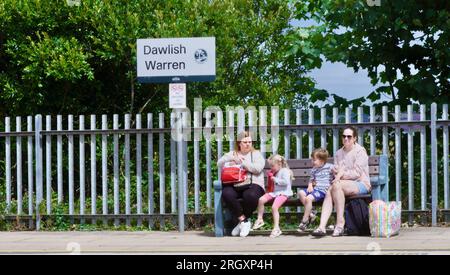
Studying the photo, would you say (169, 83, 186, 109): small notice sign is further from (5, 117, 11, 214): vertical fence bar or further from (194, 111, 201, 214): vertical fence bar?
(5, 117, 11, 214): vertical fence bar

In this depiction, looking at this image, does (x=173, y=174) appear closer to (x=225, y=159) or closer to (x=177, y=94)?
(x=177, y=94)

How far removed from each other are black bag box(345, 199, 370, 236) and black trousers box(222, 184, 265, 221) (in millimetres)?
1279

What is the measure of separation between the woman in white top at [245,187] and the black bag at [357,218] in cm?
129

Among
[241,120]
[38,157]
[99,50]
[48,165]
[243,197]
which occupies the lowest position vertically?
[243,197]

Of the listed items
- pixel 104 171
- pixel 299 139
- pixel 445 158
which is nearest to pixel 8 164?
pixel 104 171

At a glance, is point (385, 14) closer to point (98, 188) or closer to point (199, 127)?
point (199, 127)

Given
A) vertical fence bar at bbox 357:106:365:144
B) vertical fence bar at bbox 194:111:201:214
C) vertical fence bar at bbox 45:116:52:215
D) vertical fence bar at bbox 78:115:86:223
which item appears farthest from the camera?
vertical fence bar at bbox 45:116:52:215

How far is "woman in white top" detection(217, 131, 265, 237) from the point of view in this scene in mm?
13008

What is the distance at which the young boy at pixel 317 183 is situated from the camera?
1277 centimetres

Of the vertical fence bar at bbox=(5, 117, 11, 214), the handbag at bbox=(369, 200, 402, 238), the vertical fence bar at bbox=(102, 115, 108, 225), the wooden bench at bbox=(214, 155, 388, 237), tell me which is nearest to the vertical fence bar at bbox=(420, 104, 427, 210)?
the wooden bench at bbox=(214, 155, 388, 237)

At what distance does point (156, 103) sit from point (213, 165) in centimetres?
401

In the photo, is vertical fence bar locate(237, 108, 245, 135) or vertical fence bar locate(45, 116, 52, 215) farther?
vertical fence bar locate(45, 116, 52, 215)

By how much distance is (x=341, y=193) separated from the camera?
12.5m

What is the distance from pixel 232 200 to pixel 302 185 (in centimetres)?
112
